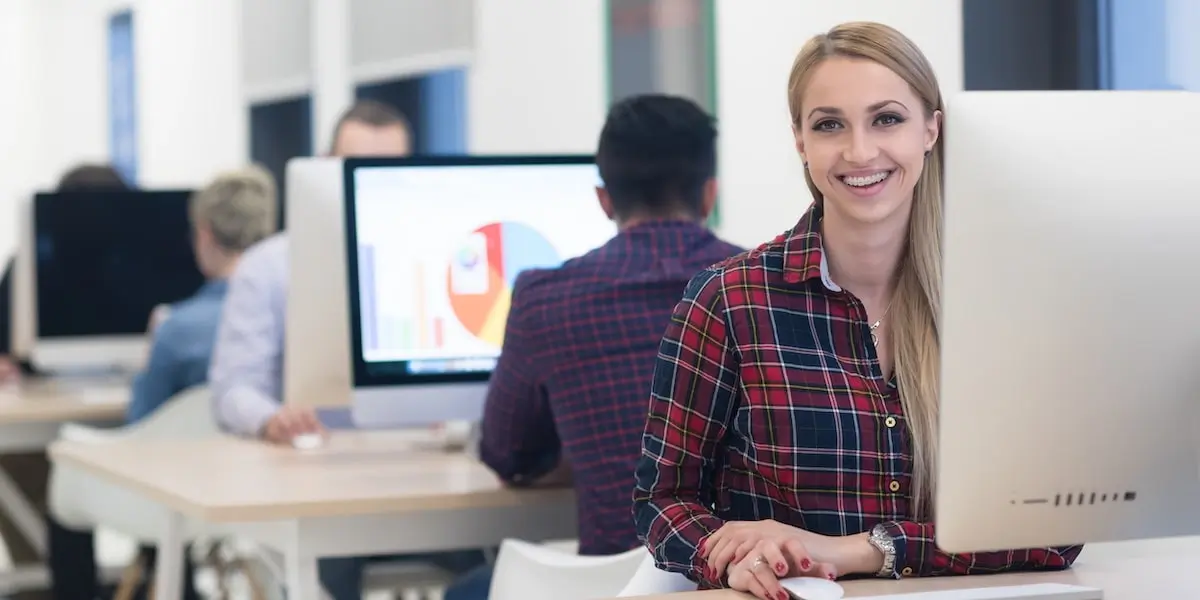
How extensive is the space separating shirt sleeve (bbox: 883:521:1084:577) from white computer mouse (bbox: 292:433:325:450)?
1628 mm

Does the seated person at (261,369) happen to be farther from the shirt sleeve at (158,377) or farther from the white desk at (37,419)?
the white desk at (37,419)

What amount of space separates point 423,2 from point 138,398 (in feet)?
8.14

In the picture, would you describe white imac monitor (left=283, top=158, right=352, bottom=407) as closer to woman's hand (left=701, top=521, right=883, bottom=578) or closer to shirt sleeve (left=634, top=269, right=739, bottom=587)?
shirt sleeve (left=634, top=269, right=739, bottom=587)

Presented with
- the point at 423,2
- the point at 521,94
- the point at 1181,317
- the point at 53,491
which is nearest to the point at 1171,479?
the point at 1181,317

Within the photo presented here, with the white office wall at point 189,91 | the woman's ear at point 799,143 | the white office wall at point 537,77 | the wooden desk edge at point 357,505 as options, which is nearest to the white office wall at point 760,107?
the white office wall at point 537,77

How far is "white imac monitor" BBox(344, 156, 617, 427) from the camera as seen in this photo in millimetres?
2590

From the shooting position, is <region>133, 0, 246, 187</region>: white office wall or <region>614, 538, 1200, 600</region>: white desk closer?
<region>614, 538, 1200, 600</region>: white desk

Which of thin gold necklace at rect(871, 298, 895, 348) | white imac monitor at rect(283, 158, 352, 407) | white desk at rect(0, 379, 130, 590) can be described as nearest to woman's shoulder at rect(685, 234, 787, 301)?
thin gold necklace at rect(871, 298, 895, 348)

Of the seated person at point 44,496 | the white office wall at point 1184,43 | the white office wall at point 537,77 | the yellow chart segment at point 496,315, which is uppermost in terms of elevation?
the white office wall at point 537,77

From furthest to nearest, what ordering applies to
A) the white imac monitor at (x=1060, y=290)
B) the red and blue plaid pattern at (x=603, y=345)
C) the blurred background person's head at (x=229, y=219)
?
the blurred background person's head at (x=229, y=219) < the red and blue plaid pattern at (x=603, y=345) < the white imac monitor at (x=1060, y=290)

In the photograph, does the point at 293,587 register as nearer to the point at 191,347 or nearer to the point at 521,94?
the point at 191,347

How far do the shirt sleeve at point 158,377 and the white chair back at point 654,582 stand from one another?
215cm

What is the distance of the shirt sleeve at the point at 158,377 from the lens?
12.0 ft

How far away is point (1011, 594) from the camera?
4.53ft
